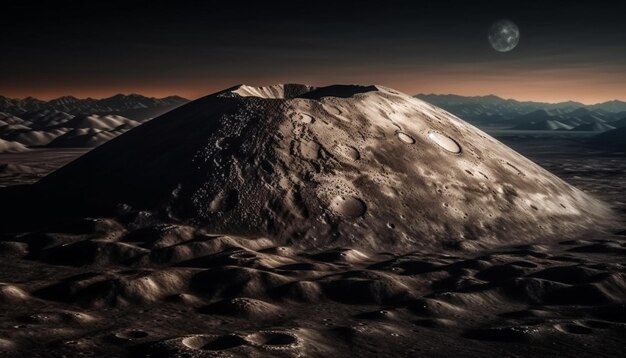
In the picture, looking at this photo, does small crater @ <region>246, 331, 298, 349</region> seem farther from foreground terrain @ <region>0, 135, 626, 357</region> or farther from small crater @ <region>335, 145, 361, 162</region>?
small crater @ <region>335, 145, 361, 162</region>

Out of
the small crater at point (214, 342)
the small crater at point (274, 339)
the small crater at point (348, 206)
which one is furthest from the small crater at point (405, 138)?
the small crater at point (214, 342)

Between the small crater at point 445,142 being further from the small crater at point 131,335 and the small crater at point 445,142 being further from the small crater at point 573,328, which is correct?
the small crater at point 131,335

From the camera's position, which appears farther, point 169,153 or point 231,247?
point 169,153

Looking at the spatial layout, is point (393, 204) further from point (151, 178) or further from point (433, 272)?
point (151, 178)

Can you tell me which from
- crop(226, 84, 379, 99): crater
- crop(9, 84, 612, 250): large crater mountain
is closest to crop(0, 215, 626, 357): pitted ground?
crop(9, 84, 612, 250): large crater mountain

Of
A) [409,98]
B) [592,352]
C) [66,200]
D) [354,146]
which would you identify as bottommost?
[592,352]

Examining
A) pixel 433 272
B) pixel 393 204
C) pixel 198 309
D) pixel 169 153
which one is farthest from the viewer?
pixel 169 153

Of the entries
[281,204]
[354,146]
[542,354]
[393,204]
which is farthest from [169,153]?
[542,354]
